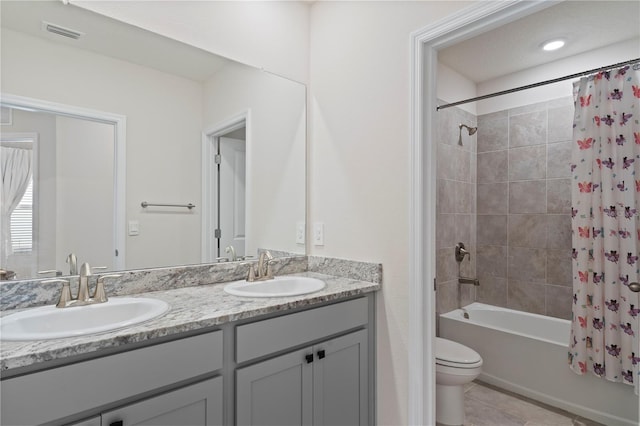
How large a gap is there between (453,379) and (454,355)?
145 mm

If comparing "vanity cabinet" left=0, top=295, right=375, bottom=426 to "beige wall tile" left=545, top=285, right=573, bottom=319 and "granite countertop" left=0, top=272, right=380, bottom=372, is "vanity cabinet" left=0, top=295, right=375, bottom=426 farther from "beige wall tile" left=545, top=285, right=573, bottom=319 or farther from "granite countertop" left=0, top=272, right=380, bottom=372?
"beige wall tile" left=545, top=285, right=573, bottom=319

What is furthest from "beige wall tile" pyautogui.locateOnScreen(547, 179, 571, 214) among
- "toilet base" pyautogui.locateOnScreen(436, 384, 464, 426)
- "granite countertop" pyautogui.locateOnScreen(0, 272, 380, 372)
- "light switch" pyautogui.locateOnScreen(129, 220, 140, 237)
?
"light switch" pyautogui.locateOnScreen(129, 220, 140, 237)

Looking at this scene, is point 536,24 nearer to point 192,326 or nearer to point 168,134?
point 168,134

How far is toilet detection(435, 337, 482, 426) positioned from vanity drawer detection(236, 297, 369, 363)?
619 mm

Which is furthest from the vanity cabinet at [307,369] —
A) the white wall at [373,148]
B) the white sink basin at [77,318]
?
the white sink basin at [77,318]

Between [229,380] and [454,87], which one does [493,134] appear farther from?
[229,380]

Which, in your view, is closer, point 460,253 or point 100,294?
point 100,294

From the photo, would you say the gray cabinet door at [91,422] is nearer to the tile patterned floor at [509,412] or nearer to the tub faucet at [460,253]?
the tile patterned floor at [509,412]

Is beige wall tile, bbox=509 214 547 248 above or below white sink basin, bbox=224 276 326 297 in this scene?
above

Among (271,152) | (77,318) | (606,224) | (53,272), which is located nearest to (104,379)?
(77,318)

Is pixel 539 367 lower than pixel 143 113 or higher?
lower

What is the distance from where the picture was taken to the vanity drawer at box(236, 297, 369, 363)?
1.27 metres

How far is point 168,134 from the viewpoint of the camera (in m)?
1.68

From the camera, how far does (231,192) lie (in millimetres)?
1900
